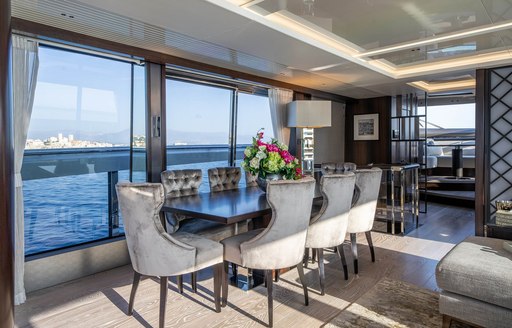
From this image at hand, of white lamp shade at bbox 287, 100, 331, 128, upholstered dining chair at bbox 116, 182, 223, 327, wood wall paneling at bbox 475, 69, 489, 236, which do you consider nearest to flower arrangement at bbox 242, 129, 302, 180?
upholstered dining chair at bbox 116, 182, 223, 327

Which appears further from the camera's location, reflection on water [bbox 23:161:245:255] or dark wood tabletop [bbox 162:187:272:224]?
reflection on water [bbox 23:161:245:255]

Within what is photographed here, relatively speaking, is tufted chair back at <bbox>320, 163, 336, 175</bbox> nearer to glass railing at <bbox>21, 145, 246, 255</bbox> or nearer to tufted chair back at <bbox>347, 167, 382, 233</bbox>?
tufted chair back at <bbox>347, 167, 382, 233</bbox>

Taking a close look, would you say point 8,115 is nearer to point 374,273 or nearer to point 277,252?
point 277,252

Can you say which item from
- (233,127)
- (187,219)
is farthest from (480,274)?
(233,127)

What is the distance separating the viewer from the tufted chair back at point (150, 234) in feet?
7.51

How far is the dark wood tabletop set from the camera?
2463 millimetres

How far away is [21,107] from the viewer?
Result: 117 inches

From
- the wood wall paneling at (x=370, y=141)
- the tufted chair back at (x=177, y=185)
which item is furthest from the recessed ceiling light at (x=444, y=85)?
the tufted chair back at (x=177, y=185)

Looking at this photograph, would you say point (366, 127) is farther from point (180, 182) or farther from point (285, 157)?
point (180, 182)

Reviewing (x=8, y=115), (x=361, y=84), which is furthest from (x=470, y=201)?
(x=8, y=115)

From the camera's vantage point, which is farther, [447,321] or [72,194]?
[72,194]

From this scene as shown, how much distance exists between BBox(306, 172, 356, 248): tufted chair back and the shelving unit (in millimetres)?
4460

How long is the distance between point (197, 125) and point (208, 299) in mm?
2822

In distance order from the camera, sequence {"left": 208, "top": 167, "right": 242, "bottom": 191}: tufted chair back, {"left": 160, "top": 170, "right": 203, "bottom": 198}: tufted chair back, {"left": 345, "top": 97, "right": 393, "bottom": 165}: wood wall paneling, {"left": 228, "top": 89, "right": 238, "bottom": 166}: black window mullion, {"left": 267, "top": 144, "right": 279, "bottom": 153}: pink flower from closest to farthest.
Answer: {"left": 267, "top": 144, "right": 279, "bottom": 153}: pink flower
{"left": 160, "top": 170, "right": 203, "bottom": 198}: tufted chair back
{"left": 208, "top": 167, "right": 242, "bottom": 191}: tufted chair back
{"left": 228, "top": 89, "right": 238, "bottom": 166}: black window mullion
{"left": 345, "top": 97, "right": 393, "bottom": 165}: wood wall paneling
